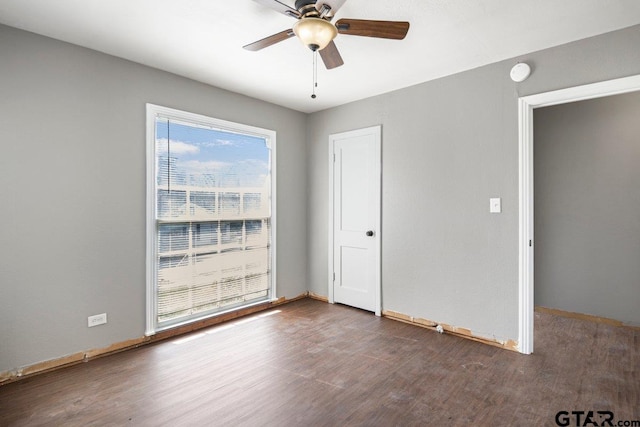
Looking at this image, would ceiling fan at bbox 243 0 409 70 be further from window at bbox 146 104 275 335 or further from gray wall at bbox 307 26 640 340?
window at bbox 146 104 275 335

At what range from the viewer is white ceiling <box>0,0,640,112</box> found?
2.12m

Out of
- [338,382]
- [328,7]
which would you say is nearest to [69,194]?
[328,7]

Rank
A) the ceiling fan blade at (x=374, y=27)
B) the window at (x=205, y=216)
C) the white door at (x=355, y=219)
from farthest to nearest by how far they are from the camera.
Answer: the white door at (x=355, y=219) → the window at (x=205, y=216) → the ceiling fan blade at (x=374, y=27)

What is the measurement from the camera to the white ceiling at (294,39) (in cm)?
212

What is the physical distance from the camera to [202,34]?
8.09 feet

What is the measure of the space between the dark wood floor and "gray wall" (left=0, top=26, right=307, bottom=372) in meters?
0.39

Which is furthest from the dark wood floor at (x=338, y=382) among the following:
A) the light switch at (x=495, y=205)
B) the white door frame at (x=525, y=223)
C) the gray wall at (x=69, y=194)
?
the light switch at (x=495, y=205)

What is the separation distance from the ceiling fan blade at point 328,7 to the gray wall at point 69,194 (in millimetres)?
1952

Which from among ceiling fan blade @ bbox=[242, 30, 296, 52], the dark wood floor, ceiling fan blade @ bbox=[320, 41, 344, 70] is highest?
ceiling fan blade @ bbox=[242, 30, 296, 52]

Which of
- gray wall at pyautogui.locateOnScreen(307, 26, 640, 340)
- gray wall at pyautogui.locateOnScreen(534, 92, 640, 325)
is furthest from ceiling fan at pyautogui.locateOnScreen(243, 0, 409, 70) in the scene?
gray wall at pyautogui.locateOnScreen(534, 92, 640, 325)

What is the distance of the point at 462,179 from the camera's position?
3180mm

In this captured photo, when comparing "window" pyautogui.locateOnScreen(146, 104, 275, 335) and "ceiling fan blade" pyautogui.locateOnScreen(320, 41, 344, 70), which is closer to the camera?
"ceiling fan blade" pyautogui.locateOnScreen(320, 41, 344, 70)

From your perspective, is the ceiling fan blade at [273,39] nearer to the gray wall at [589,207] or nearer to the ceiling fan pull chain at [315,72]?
the ceiling fan pull chain at [315,72]

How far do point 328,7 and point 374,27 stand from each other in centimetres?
29
